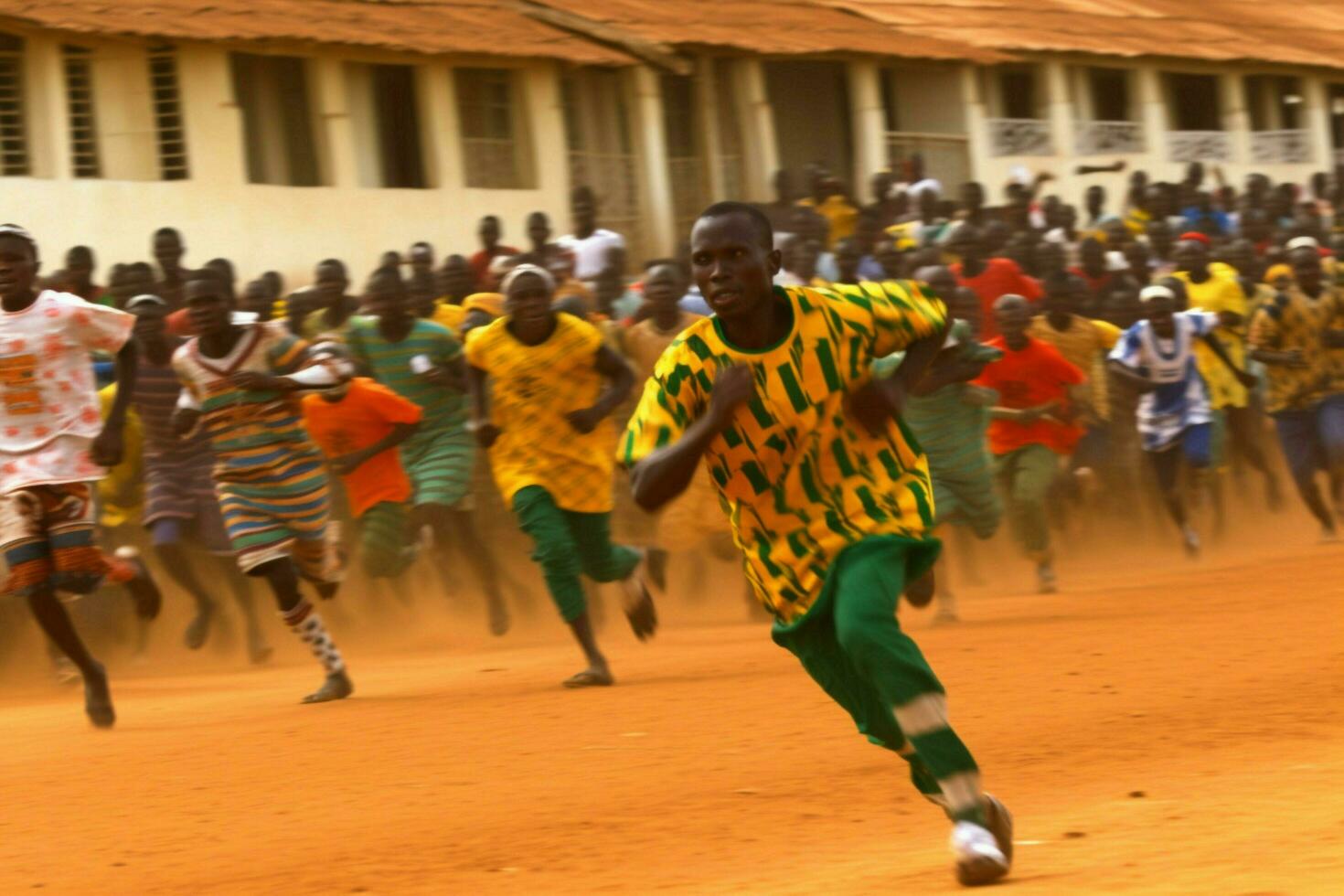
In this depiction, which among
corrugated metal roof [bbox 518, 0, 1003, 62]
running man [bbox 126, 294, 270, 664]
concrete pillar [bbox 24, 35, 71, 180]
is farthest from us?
corrugated metal roof [bbox 518, 0, 1003, 62]

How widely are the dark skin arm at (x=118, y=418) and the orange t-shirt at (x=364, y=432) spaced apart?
2.38 meters

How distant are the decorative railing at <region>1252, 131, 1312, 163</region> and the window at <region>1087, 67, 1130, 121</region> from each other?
2428 millimetres

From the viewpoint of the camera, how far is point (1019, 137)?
33969mm

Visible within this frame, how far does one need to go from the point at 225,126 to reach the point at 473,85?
13.1 ft

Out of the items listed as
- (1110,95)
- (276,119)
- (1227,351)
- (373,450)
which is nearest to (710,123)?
(276,119)

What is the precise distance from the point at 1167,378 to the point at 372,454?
5.70 m

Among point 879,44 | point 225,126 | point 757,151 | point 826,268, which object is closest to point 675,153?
point 757,151

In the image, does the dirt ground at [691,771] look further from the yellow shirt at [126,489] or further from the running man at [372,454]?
the yellow shirt at [126,489]

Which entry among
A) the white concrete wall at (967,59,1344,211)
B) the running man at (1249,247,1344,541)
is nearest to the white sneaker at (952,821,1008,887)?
the running man at (1249,247,1344,541)

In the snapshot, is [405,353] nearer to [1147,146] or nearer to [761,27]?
[761,27]

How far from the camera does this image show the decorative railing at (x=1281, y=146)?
3875 cm

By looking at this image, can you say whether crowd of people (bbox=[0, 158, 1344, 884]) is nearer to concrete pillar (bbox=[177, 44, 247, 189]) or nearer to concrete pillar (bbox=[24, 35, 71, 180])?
concrete pillar (bbox=[177, 44, 247, 189])

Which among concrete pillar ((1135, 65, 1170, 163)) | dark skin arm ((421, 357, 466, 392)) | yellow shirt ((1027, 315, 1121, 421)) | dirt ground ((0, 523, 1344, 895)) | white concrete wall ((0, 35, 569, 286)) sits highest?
concrete pillar ((1135, 65, 1170, 163))

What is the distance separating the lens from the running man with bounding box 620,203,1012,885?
17.7 ft
